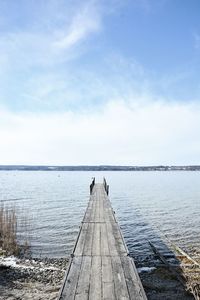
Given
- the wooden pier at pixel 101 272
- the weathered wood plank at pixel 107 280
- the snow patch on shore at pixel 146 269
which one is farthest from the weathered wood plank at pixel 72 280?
the snow patch on shore at pixel 146 269

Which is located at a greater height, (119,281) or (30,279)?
(119,281)

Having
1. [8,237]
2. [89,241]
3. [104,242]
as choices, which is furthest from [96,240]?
[8,237]

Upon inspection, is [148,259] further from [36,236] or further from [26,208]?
[26,208]

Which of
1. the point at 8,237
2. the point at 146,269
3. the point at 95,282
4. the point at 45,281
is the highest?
the point at 95,282

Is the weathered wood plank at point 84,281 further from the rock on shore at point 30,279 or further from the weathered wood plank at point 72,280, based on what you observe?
the rock on shore at point 30,279

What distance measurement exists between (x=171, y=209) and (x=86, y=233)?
829 inches

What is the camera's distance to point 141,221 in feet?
81.1

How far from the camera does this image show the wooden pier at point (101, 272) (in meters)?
6.42

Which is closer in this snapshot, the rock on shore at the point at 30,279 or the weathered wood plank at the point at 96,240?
the rock on shore at the point at 30,279

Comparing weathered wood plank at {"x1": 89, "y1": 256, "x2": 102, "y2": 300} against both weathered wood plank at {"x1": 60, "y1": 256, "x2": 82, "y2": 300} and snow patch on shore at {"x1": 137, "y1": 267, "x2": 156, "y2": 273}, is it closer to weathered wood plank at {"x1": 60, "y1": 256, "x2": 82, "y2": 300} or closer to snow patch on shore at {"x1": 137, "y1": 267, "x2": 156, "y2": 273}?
weathered wood plank at {"x1": 60, "y1": 256, "x2": 82, "y2": 300}

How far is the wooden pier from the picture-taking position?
21.1ft

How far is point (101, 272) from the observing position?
7.66 metres

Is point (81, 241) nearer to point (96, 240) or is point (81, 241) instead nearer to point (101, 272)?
point (96, 240)

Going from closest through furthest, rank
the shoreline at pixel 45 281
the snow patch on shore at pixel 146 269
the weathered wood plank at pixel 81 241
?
the shoreline at pixel 45 281
the weathered wood plank at pixel 81 241
the snow patch on shore at pixel 146 269
